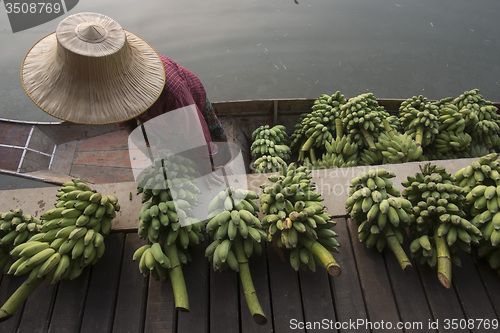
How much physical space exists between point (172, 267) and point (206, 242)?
1.22ft

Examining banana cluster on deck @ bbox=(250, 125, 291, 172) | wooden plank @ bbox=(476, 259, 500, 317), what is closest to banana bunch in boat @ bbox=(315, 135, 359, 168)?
banana cluster on deck @ bbox=(250, 125, 291, 172)

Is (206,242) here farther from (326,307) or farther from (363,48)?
(363,48)

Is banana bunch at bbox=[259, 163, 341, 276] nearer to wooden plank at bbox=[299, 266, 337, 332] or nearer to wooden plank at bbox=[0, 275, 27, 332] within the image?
wooden plank at bbox=[299, 266, 337, 332]

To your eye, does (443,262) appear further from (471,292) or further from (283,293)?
(283,293)

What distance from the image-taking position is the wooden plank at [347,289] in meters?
1.93

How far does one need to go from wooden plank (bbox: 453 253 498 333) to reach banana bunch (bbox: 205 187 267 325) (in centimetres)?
117

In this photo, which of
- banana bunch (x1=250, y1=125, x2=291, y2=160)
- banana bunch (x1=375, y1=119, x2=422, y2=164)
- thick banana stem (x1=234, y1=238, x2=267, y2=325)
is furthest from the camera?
banana bunch (x1=250, y1=125, x2=291, y2=160)

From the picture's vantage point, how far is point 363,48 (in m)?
5.57

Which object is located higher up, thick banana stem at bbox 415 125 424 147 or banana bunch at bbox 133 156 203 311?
banana bunch at bbox 133 156 203 311

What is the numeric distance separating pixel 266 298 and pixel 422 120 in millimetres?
2171

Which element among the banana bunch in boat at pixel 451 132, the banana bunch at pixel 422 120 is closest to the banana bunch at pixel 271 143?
the banana bunch at pixel 422 120

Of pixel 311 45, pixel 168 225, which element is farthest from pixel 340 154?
pixel 311 45

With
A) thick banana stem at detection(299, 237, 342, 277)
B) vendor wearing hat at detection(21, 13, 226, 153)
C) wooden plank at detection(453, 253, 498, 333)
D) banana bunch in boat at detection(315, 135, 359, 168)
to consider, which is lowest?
banana bunch in boat at detection(315, 135, 359, 168)

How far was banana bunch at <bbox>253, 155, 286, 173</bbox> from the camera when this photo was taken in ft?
10.4
